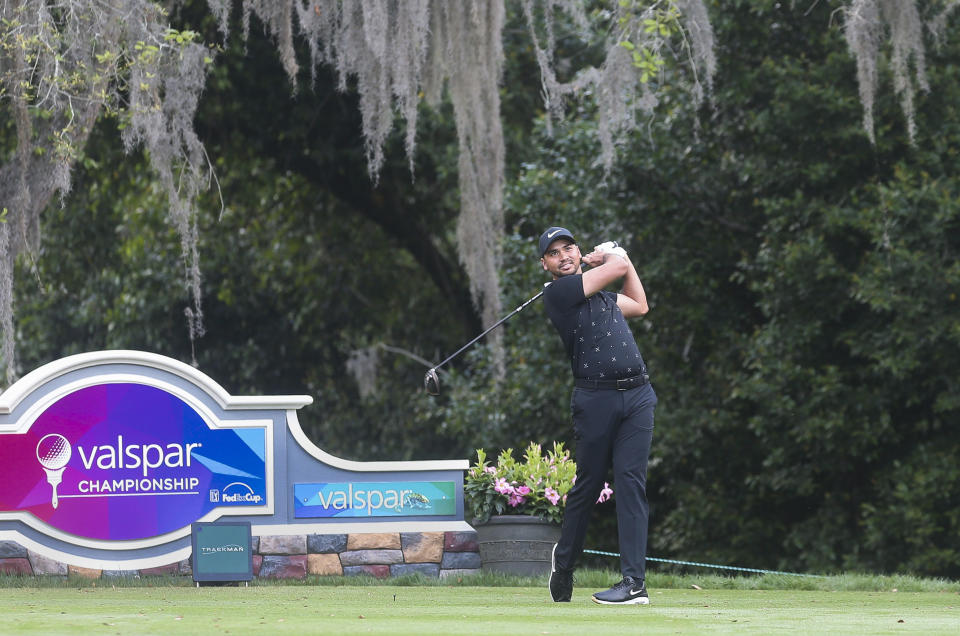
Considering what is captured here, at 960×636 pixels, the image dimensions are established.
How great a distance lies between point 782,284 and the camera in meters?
11.2

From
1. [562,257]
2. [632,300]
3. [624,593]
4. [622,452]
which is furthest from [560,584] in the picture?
[562,257]

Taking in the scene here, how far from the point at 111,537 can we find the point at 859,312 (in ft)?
21.4

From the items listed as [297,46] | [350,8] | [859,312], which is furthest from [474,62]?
[859,312]

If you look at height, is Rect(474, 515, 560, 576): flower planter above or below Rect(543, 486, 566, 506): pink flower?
below

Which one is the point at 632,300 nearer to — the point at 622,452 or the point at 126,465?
the point at 622,452

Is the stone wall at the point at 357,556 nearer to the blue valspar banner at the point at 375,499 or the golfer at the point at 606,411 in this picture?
the blue valspar banner at the point at 375,499

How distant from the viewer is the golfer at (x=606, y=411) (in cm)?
564

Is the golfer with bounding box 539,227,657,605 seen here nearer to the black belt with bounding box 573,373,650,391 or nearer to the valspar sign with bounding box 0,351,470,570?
the black belt with bounding box 573,373,650,391

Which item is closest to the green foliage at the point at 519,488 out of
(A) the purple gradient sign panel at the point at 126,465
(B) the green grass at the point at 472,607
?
(B) the green grass at the point at 472,607

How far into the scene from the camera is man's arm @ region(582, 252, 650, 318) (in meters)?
5.65

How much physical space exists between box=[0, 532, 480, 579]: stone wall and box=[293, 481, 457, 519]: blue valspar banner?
0.16 metres

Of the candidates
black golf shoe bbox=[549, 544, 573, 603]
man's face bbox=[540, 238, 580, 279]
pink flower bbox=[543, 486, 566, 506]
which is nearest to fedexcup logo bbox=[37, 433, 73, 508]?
pink flower bbox=[543, 486, 566, 506]

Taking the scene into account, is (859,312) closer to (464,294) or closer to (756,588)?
(756,588)

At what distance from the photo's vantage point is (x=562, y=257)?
5.93 meters
